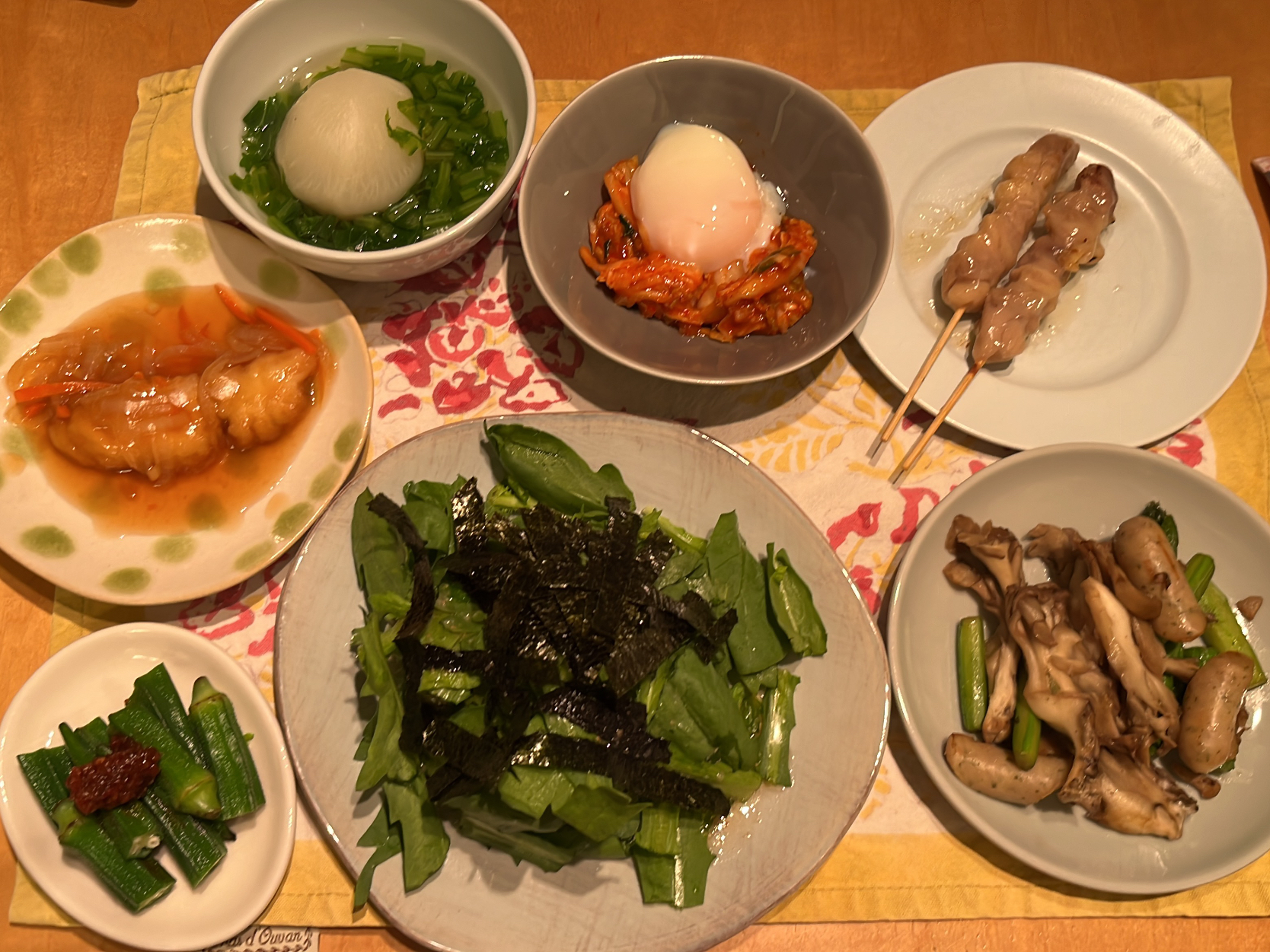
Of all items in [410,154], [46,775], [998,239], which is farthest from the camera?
[998,239]

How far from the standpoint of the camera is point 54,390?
222cm

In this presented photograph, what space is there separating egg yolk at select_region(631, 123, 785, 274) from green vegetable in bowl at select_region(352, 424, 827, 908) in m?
0.71

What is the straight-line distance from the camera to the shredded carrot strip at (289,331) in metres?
2.29

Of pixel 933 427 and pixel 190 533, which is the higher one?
pixel 933 427

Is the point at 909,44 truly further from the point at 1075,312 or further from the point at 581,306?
the point at 581,306

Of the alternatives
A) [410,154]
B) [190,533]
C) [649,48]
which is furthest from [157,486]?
[649,48]

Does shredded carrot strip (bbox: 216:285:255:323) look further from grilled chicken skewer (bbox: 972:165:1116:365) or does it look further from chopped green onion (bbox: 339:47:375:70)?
grilled chicken skewer (bbox: 972:165:1116:365)

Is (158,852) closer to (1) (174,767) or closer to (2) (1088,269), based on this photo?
(1) (174,767)

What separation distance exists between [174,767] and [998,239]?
Answer: 267 centimetres

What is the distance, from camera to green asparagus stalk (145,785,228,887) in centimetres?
202

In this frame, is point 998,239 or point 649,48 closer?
point 998,239

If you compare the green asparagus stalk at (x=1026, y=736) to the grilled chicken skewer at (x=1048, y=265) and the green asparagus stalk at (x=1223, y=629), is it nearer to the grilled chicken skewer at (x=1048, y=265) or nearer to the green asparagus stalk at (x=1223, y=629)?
the green asparagus stalk at (x=1223, y=629)

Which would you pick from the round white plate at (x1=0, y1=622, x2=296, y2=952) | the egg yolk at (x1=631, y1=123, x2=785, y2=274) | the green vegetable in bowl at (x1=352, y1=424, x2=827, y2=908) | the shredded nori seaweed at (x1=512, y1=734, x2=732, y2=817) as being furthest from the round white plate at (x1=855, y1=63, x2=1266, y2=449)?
the round white plate at (x1=0, y1=622, x2=296, y2=952)

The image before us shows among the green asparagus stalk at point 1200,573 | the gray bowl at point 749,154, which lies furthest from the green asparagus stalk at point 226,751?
the green asparagus stalk at point 1200,573
